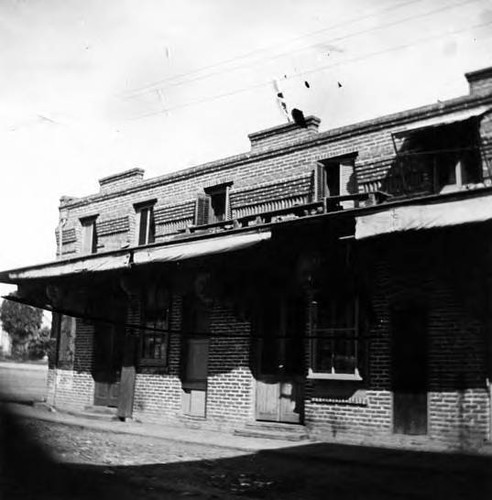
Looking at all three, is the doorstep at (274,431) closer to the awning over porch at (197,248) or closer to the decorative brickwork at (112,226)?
the awning over porch at (197,248)

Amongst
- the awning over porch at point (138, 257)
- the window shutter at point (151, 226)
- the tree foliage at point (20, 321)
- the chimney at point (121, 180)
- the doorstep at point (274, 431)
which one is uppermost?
the chimney at point (121, 180)

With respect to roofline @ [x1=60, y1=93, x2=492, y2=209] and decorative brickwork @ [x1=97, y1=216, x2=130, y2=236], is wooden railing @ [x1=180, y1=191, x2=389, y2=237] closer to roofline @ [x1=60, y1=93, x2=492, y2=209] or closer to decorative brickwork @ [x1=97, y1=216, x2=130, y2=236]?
roofline @ [x1=60, y1=93, x2=492, y2=209]

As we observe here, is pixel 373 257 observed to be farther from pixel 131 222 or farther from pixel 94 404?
pixel 94 404

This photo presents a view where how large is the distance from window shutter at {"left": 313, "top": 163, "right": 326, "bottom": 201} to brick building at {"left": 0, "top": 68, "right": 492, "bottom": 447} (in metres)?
0.03

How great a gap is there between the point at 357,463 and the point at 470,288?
3.27 metres

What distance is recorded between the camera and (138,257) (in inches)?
472

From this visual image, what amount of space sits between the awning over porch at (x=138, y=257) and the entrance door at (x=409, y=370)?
275 centimetres

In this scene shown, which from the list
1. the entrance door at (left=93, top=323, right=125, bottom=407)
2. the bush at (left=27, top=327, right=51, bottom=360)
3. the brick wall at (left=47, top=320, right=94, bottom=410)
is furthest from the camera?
the bush at (left=27, top=327, right=51, bottom=360)

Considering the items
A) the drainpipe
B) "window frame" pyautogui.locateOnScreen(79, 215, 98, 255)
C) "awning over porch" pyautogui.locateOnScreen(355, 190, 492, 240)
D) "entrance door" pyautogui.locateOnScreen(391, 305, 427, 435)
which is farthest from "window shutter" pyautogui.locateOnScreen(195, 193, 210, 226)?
the drainpipe

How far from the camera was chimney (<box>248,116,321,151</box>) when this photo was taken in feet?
42.2

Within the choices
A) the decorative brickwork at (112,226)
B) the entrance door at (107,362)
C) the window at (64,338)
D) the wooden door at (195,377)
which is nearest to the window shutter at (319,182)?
the wooden door at (195,377)

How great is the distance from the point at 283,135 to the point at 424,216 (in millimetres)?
5728

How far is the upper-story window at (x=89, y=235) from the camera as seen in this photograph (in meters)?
17.6

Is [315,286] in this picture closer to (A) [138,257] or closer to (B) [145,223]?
(A) [138,257]
